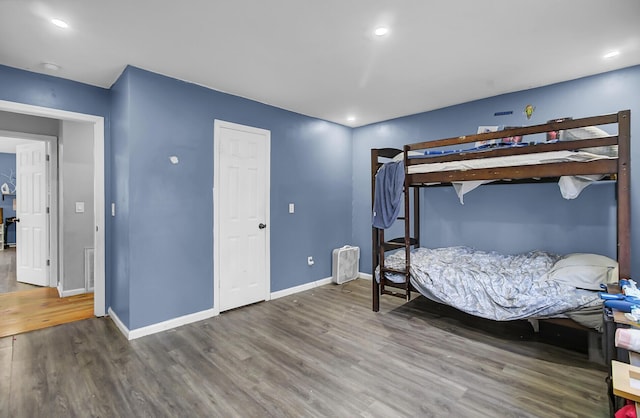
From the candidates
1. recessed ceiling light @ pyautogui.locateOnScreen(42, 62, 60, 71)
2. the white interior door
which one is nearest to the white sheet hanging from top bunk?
recessed ceiling light @ pyautogui.locateOnScreen(42, 62, 60, 71)

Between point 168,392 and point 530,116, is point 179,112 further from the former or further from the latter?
point 530,116

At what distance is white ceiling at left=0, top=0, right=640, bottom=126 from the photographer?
200cm

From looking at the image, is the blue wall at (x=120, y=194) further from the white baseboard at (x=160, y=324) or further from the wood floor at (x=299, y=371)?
the wood floor at (x=299, y=371)

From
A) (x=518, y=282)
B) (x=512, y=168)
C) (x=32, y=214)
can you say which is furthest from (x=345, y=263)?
(x=32, y=214)

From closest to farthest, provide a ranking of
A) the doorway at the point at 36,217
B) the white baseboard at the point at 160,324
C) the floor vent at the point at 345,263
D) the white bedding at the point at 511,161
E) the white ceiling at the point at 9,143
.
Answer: the white bedding at the point at 511,161 → the white baseboard at the point at 160,324 → the doorway at the point at 36,217 → the floor vent at the point at 345,263 → the white ceiling at the point at 9,143

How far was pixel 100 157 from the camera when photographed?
3266 mm

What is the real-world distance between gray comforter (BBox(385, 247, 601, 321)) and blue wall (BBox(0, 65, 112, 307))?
3.17m

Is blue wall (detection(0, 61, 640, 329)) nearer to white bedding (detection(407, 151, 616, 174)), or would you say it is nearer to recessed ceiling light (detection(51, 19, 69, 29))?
recessed ceiling light (detection(51, 19, 69, 29))

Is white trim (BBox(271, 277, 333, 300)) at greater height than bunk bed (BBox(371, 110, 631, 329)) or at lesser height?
lesser

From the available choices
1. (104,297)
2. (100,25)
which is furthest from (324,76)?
(104,297)

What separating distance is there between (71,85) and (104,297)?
2.26m

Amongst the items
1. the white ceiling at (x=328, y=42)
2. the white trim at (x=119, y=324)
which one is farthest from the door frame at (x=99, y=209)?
the white ceiling at (x=328, y=42)

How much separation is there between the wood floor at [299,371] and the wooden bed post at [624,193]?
0.87 m

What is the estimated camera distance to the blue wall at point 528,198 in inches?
116
